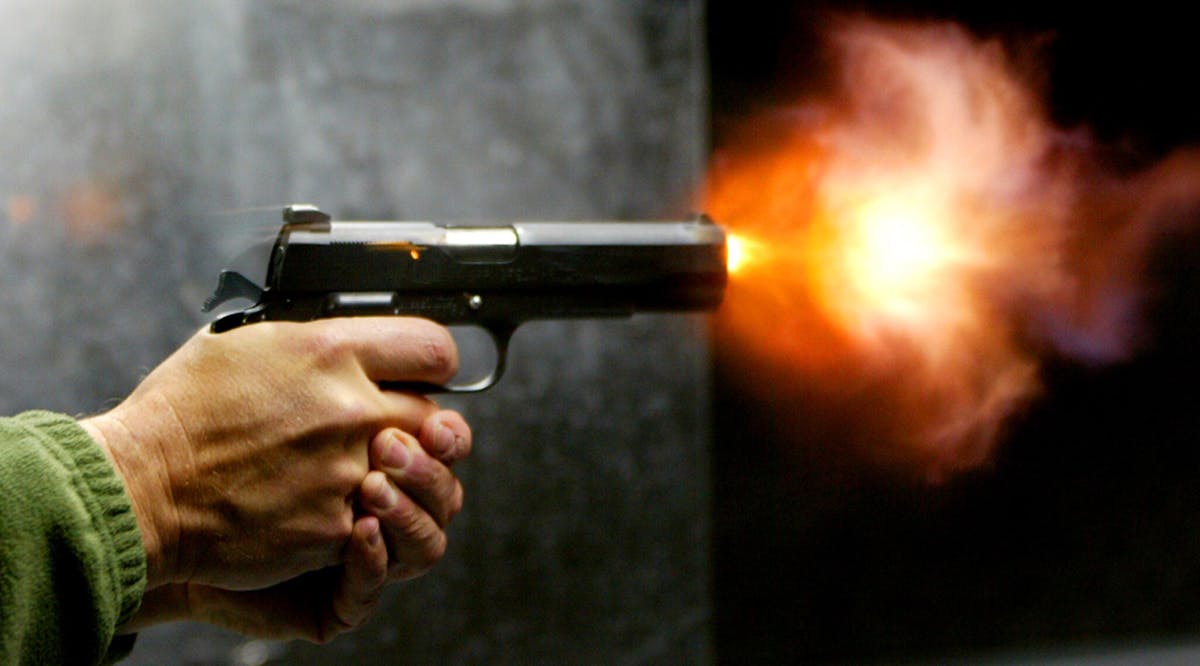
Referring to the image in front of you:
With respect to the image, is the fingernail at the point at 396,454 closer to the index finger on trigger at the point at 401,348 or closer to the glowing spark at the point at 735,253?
the index finger on trigger at the point at 401,348

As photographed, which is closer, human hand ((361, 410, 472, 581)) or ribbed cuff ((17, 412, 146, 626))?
ribbed cuff ((17, 412, 146, 626))

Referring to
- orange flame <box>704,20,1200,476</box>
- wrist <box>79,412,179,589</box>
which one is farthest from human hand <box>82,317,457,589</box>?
orange flame <box>704,20,1200,476</box>

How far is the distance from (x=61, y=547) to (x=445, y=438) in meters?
0.27

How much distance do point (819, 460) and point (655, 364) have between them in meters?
0.22

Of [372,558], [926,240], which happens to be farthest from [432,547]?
[926,240]

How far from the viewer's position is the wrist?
546mm

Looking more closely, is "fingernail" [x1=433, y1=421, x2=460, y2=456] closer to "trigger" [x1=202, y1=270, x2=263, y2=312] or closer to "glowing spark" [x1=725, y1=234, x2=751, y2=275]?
"trigger" [x1=202, y1=270, x2=263, y2=312]

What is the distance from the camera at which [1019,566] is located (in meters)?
1.11

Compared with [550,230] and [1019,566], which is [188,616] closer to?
[550,230]

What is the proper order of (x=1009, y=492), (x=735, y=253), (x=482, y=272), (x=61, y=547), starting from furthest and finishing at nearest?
1. (x=1009, y=492)
2. (x=735, y=253)
3. (x=482, y=272)
4. (x=61, y=547)

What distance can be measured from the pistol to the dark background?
301mm

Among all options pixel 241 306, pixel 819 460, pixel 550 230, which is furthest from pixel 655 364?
pixel 241 306

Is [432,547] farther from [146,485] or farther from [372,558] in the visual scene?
[146,485]

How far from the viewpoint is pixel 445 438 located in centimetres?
67
